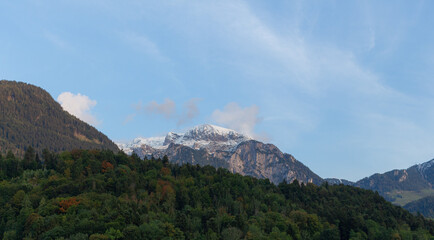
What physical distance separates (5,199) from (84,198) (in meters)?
37.6

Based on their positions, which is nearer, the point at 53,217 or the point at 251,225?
the point at 53,217

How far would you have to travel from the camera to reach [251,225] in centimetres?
19588

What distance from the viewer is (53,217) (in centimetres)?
16762

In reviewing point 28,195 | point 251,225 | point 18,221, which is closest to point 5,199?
point 28,195

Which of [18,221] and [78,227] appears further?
[18,221]

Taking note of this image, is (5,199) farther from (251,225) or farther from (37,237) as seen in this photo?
(251,225)

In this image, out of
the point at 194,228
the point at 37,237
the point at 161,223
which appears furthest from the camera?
the point at 194,228

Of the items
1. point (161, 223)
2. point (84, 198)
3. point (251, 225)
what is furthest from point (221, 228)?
point (84, 198)

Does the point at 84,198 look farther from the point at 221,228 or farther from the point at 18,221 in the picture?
the point at 221,228

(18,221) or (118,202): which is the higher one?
(118,202)

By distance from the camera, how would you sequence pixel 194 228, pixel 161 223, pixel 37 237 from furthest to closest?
pixel 194 228, pixel 161 223, pixel 37 237

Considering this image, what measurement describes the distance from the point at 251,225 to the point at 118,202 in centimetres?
6052

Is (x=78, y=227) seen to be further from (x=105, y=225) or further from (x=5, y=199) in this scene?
(x=5, y=199)

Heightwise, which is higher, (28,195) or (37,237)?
(28,195)
